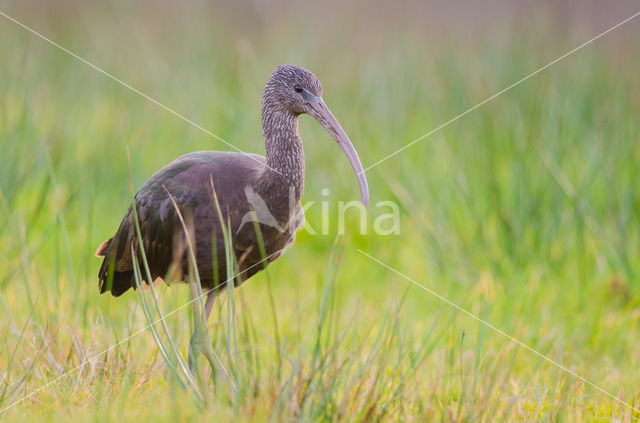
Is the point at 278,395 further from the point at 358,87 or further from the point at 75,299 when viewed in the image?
the point at 358,87

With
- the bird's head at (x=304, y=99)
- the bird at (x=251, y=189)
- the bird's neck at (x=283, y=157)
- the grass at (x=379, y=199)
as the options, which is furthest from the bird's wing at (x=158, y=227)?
the bird's head at (x=304, y=99)

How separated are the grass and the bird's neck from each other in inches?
23.3

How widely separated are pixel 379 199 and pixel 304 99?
85.7 inches

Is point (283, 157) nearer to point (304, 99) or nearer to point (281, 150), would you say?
point (281, 150)

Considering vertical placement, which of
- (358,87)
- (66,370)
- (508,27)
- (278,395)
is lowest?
(66,370)

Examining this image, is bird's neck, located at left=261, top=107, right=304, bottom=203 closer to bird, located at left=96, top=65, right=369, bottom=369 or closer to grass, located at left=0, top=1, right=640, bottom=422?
bird, located at left=96, top=65, right=369, bottom=369

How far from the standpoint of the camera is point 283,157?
3.23 metres

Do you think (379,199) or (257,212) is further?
(379,199)

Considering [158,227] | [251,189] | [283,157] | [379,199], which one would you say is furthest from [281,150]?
[379,199]

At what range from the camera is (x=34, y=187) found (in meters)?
5.04

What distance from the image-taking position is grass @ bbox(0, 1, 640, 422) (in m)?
3.29

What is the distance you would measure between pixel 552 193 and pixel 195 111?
252cm

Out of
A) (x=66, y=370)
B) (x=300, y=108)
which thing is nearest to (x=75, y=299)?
(x=66, y=370)

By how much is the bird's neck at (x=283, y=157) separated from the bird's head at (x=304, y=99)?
1.7 inches
